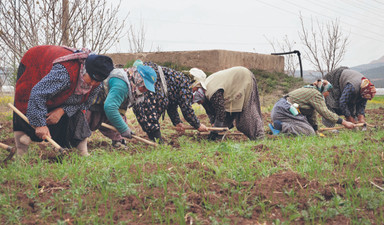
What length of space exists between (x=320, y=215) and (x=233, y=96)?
313 cm

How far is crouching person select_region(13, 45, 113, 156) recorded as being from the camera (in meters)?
3.17

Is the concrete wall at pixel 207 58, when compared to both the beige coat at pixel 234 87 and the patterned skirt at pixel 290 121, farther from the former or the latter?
the beige coat at pixel 234 87

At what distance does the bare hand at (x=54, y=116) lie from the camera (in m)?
3.41

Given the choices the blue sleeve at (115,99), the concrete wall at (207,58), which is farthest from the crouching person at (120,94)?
the concrete wall at (207,58)

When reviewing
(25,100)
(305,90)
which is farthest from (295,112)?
(25,100)

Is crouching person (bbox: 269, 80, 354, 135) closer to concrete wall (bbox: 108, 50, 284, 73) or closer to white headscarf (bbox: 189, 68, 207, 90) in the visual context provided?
white headscarf (bbox: 189, 68, 207, 90)

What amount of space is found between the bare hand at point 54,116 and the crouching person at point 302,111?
3.47 m

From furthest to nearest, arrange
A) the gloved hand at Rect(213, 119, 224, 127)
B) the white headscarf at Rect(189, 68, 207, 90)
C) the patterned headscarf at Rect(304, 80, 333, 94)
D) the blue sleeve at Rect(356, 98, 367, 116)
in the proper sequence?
the blue sleeve at Rect(356, 98, 367, 116), the patterned headscarf at Rect(304, 80, 333, 94), the gloved hand at Rect(213, 119, 224, 127), the white headscarf at Rect(189, 68, 207, 90)

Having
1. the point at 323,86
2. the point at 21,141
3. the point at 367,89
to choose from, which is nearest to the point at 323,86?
the point at 323,86

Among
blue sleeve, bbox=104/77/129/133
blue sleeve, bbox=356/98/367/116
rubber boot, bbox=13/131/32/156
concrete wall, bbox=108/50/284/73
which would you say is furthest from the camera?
concrete wall, bbox=108/50/284/73

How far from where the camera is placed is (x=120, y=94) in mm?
A: 3824

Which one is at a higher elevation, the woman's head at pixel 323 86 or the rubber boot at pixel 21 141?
the woman's head at pixel 323 86

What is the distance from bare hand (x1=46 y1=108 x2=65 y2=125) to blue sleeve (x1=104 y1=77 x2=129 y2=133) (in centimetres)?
47

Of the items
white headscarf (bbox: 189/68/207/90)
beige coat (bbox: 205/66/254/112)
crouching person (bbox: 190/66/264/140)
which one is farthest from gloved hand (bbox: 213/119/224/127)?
white headscarf (bbox: 189/68/207/90)
